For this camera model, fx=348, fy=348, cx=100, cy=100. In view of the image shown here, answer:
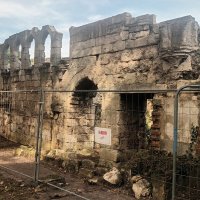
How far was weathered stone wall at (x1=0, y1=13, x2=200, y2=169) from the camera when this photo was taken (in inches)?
273

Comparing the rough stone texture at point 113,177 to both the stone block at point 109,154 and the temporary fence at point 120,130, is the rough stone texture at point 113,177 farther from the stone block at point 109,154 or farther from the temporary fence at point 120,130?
the stone block at point 109,154

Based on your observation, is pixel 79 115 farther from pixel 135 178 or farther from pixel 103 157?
pixel 135 178

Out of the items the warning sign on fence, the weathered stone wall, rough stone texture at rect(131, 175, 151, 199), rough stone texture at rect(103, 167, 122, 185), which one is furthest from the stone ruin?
the warning sign on fence

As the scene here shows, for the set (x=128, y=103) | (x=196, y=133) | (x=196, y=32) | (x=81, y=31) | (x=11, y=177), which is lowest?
(x=11, y=177)

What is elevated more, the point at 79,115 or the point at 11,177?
the point at 79,115

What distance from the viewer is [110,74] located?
27.5ft

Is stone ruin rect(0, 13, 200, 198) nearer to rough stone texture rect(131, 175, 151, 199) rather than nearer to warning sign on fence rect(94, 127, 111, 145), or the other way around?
rough stone texture rect(131, 175, 151, 199)

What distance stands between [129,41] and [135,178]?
3.21 m

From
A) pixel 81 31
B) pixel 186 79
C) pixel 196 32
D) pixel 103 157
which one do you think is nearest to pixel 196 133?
pixel 186 79

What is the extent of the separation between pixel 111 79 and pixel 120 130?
1.26 meters

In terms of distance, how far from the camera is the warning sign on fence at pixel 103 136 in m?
5.93

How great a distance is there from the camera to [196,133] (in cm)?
624

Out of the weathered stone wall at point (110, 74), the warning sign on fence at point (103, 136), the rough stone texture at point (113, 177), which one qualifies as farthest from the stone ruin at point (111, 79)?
the warning sign on fence at point (103, 136)

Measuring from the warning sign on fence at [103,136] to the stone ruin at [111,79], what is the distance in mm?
1289
